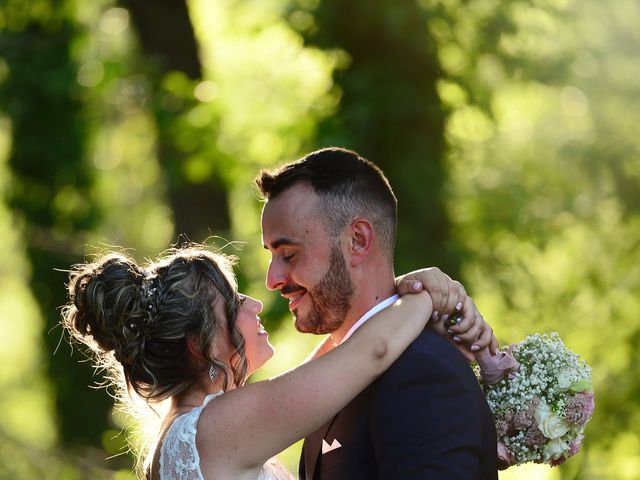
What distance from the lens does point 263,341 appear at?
3.94m

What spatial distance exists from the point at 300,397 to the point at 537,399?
0.93 meters

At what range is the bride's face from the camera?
385 centimetres

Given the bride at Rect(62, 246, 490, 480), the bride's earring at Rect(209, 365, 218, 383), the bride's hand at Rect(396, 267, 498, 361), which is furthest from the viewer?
the bride's earring at Rect(209, 365, 218, 383)

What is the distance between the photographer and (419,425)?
323cm

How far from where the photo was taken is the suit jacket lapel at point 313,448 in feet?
12.0

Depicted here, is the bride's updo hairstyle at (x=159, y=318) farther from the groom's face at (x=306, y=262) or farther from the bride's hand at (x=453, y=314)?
the bride's hand at (x=453, y=314)

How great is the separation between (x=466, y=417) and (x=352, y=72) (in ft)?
18.3

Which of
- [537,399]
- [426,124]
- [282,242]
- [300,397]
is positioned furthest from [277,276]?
[426,124]

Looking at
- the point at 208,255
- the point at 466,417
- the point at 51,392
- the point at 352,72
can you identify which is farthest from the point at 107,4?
the point at 466,417

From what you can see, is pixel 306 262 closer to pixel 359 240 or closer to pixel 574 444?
pixel 359 240

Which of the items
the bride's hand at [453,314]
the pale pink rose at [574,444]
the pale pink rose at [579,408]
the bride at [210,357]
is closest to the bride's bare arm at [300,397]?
the bride at [210,357]

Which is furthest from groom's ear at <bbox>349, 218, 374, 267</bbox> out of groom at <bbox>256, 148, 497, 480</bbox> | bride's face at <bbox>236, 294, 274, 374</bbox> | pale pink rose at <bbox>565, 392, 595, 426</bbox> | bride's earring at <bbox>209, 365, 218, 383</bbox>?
pale pink rose at <bbox>565, 392, 595, 426</bbox>

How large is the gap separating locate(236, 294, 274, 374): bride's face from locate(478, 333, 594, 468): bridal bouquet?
834 millimetres

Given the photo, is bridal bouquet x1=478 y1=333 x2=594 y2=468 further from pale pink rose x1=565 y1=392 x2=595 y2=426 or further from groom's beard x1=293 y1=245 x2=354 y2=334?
groom's beard x1=293 y1=245 x2=354 y2=334
